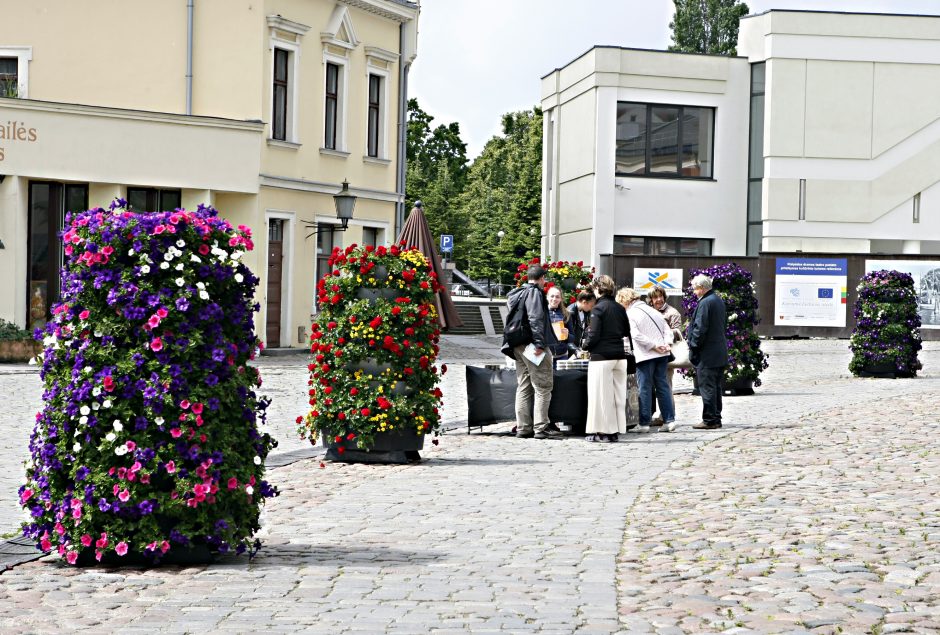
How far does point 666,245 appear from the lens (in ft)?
151

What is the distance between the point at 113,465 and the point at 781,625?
11.6 ft

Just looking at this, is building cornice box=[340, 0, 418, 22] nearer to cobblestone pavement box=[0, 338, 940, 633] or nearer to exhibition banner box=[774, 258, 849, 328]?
exhibition banner box=[774, 258, 849, 328]

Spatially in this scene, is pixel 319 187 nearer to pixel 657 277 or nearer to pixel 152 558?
pixel 657 277

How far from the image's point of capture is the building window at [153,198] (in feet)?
94.0

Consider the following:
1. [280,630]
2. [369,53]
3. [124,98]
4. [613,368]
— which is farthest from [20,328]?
[280,630]

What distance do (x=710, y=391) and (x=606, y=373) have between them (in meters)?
1.82

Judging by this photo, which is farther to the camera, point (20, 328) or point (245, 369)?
point (20, 328)

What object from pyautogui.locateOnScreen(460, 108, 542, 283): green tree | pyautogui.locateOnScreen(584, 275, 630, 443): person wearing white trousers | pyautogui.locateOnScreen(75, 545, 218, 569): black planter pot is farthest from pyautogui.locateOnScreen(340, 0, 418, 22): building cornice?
pyautogui.locateOnScreen(460, 108, 542, 283): green tree

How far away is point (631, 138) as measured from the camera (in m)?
45.8

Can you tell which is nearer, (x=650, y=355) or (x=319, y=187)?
(x=650, y=355)

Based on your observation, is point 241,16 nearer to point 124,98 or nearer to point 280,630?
point 124,98

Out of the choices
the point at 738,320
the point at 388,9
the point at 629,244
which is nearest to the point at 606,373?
the point at 738,320

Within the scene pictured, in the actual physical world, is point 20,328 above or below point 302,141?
below

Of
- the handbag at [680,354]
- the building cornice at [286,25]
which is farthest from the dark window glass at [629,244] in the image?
the handbag at [680,354]
